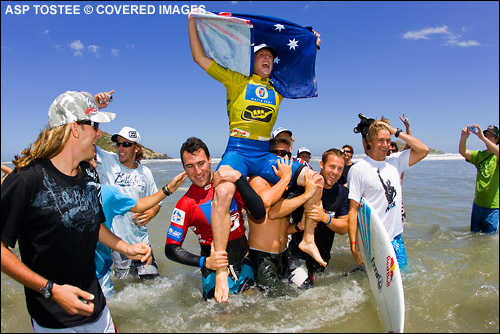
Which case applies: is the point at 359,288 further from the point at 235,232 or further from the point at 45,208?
the point at 45,208

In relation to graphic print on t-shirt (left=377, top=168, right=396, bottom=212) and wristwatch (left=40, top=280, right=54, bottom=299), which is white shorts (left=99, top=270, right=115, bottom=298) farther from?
graphic print on t-shirt (left=377, top=168, right=396, bottom=212)

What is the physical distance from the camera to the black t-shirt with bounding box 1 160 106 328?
1782mm

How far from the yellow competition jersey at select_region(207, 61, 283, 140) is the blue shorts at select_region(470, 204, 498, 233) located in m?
5.28

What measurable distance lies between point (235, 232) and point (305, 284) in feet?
4.03

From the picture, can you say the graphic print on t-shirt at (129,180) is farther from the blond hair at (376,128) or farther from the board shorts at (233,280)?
the blond hair at (376,128)

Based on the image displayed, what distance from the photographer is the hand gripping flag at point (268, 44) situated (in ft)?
13.3

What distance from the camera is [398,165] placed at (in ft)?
13.8

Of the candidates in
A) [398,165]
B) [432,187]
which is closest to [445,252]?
[398,165]

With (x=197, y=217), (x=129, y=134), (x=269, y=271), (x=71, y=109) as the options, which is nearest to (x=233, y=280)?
(x=269, y=271)

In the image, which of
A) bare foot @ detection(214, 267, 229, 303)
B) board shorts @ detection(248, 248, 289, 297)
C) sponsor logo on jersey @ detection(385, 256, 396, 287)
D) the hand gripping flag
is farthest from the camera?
the hand gripping flag

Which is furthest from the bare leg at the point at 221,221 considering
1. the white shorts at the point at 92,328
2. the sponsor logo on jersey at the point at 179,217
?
the white shorts at the point at 92,328

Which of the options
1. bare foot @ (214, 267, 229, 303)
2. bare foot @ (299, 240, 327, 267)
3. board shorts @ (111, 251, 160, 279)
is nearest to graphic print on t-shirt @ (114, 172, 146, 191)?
board shorts @ (111, 251, 160, 279)

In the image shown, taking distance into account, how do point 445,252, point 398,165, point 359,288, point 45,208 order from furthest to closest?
point 445,252, point 398,165, point 359,288, point 45,208

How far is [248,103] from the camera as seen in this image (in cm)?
396
